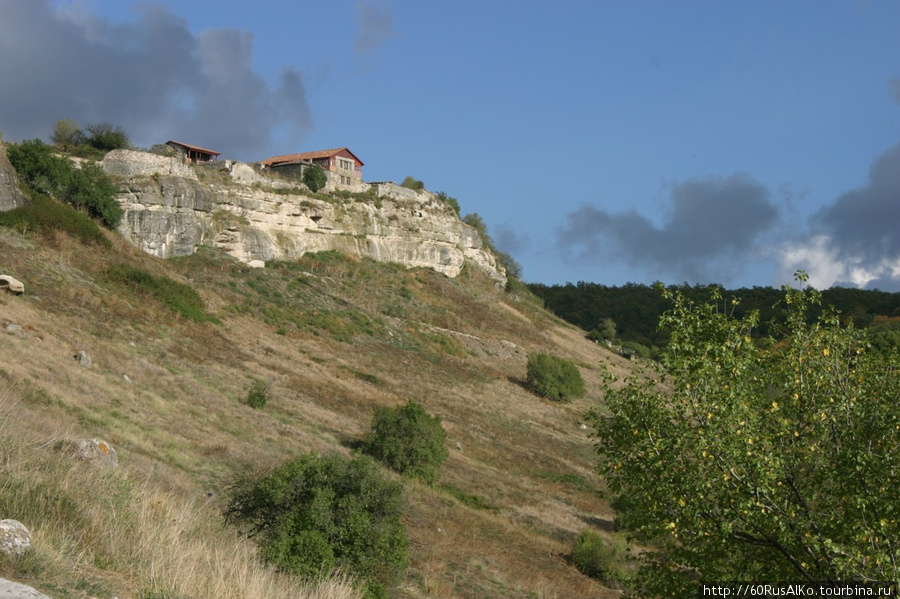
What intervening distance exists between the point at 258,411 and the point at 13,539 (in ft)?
70.3

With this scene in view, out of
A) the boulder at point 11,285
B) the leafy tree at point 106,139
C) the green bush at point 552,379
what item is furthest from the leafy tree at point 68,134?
the green bush at point 552,379

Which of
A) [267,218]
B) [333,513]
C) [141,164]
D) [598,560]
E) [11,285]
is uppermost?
[141,164]

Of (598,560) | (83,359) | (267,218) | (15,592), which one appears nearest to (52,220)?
(267,218)

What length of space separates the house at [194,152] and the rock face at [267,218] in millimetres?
3792

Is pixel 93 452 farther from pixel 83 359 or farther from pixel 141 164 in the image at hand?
pixel 141 164

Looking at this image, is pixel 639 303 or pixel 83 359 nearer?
pixel 83 359

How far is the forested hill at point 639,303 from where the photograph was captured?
8706 centimetres

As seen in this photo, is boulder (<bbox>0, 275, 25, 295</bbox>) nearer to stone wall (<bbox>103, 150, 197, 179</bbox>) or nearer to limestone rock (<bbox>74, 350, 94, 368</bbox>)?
limestone rock (<bbox>74, 350, 94, 368</bbox>)

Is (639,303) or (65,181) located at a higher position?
(639,303)

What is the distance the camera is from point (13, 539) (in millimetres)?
5840

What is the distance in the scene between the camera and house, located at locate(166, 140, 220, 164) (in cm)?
5775

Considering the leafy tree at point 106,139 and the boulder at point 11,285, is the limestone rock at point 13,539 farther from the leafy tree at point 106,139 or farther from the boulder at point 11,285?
the leafy tree at point 106,139

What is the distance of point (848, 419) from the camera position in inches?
377

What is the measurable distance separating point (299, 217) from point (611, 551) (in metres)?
42.6
